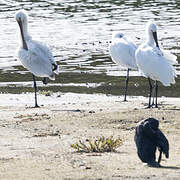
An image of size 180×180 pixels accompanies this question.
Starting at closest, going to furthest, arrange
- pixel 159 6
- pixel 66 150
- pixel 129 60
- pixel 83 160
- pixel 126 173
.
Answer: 1. pixel 126 173
2. pixel 83 160
3. pixel 66 150
4. pixel 129 60
5. pixel 159 6

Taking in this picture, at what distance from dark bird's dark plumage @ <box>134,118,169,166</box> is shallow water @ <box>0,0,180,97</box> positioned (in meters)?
Result: 8.42

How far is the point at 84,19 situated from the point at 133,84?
1384cm

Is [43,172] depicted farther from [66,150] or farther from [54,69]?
[54,69]

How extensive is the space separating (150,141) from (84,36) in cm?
1910

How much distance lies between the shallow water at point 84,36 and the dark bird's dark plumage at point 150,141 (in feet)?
27.6

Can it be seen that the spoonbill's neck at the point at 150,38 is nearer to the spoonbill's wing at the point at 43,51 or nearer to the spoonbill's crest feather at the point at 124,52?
the spoonbill's crest feather at the point at 124,52

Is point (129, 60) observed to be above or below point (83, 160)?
below

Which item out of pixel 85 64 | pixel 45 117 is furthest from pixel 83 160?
pixel 85 64

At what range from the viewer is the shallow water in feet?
62.7

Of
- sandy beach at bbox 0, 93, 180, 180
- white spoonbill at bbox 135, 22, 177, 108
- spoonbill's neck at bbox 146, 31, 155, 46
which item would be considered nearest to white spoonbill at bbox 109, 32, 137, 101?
spoonbill's neck at bbox 146, 31, 155, 46

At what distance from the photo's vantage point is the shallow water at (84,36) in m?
19.1

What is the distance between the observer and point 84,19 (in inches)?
1282

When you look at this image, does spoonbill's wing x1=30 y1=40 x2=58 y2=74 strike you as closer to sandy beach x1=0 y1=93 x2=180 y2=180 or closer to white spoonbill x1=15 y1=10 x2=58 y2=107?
white spoonbill x1=15 y1=10 x2=58 y2=107

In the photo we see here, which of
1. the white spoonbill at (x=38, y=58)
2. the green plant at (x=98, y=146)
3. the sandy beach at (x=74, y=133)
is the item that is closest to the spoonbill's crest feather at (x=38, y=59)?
the white spoonbill at (x=38, y=58)
